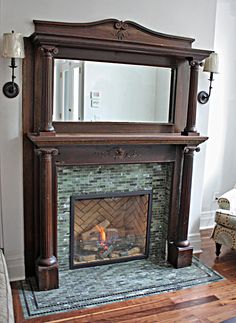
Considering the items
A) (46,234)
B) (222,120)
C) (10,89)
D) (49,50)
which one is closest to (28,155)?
(10,89)

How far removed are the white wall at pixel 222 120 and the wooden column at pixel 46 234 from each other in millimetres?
1953

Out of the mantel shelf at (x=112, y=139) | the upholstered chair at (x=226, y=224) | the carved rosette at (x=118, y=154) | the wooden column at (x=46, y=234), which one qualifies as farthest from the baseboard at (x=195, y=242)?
the wooden column at (x=46, y=234)

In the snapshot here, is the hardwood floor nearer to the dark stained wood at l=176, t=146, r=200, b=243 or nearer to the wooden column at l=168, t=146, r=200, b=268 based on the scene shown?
the wooden column at l=168, t=146, r=200, b=268

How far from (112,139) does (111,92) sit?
466 mm

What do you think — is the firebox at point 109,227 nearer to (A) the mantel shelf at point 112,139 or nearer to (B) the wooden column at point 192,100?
(A) the mantel shelf at point 112,139

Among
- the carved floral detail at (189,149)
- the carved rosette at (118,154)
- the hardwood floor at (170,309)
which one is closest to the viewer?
the hardwood floor at (170,309)

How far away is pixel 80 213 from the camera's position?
3031 millimetres

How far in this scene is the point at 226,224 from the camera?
3.27 m

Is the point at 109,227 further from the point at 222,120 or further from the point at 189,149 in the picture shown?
the point at 222,120

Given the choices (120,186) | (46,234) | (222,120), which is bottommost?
(46,234)

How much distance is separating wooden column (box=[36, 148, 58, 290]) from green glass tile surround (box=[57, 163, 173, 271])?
0.17m

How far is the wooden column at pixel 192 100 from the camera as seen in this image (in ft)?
9.56

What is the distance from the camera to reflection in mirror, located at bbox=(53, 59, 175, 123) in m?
2.77

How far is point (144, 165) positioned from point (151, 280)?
0.94 metres
